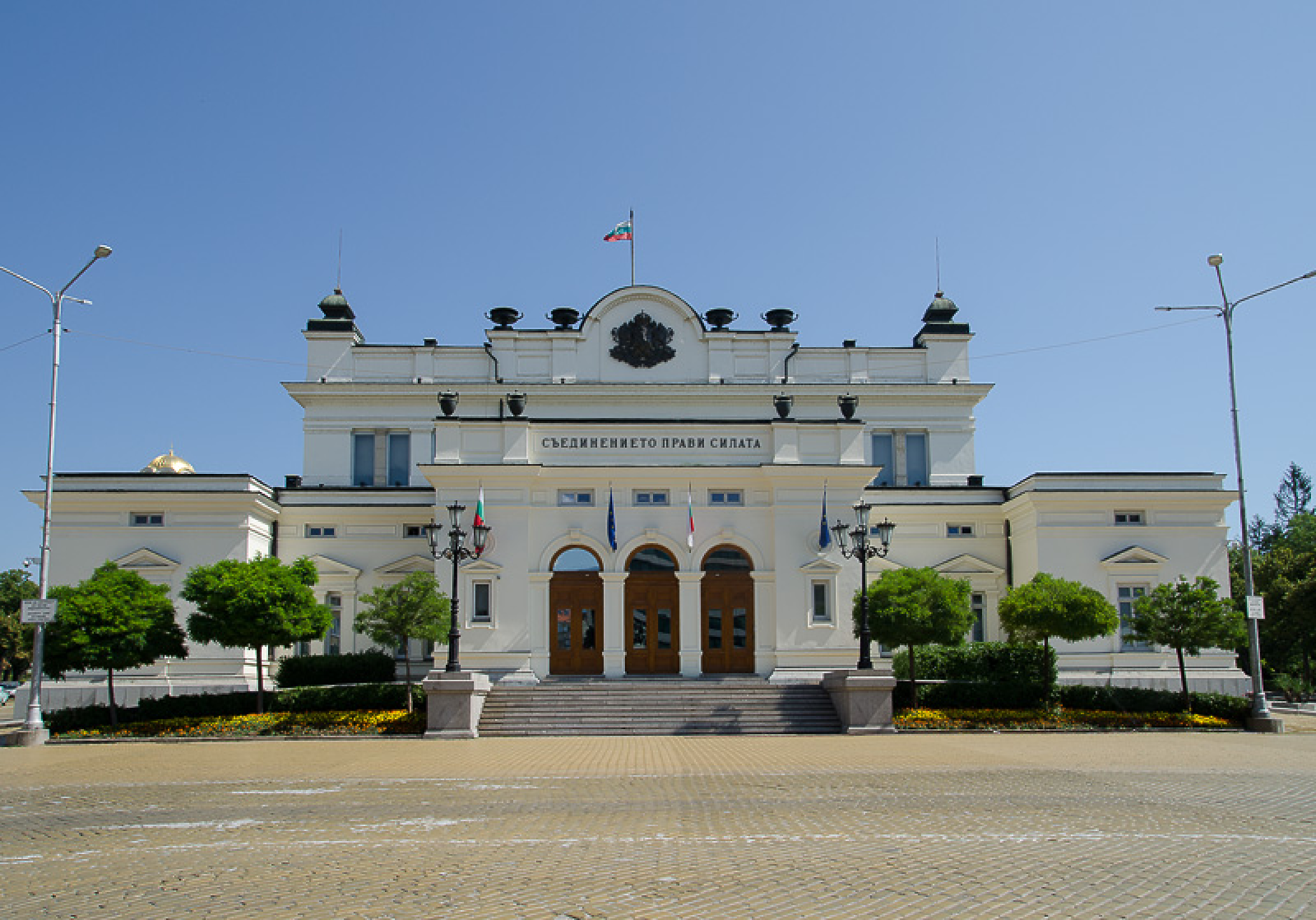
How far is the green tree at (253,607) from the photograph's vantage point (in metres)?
28.5

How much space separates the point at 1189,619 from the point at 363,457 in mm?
30081

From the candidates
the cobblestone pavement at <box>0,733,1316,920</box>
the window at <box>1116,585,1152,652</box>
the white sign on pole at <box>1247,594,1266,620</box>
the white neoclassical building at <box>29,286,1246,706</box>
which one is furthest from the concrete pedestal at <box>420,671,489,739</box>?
the window at <box>1116,585,1152,652</box>

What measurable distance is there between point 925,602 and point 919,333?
19.5 m

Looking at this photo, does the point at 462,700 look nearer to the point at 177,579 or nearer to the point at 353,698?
the point at 353,698

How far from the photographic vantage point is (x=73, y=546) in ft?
113

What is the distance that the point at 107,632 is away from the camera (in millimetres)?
27906

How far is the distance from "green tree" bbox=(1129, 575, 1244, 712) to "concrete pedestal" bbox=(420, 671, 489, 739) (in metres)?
18.3

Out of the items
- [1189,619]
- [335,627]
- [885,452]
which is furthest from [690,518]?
[885,452]

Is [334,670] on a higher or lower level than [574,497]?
lower

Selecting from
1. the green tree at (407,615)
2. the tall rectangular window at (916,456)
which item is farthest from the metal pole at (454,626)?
the tall rectangular window at (916,456)

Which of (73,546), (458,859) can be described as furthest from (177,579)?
(458,859)

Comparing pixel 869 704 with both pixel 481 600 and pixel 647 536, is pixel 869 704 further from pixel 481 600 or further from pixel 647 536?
pixel 481 600

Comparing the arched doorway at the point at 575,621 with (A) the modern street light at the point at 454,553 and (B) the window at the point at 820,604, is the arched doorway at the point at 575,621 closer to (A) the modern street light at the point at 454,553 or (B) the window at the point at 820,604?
(A) the modern street light at the point at 454,553

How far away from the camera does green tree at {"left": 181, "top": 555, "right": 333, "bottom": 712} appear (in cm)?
2853
